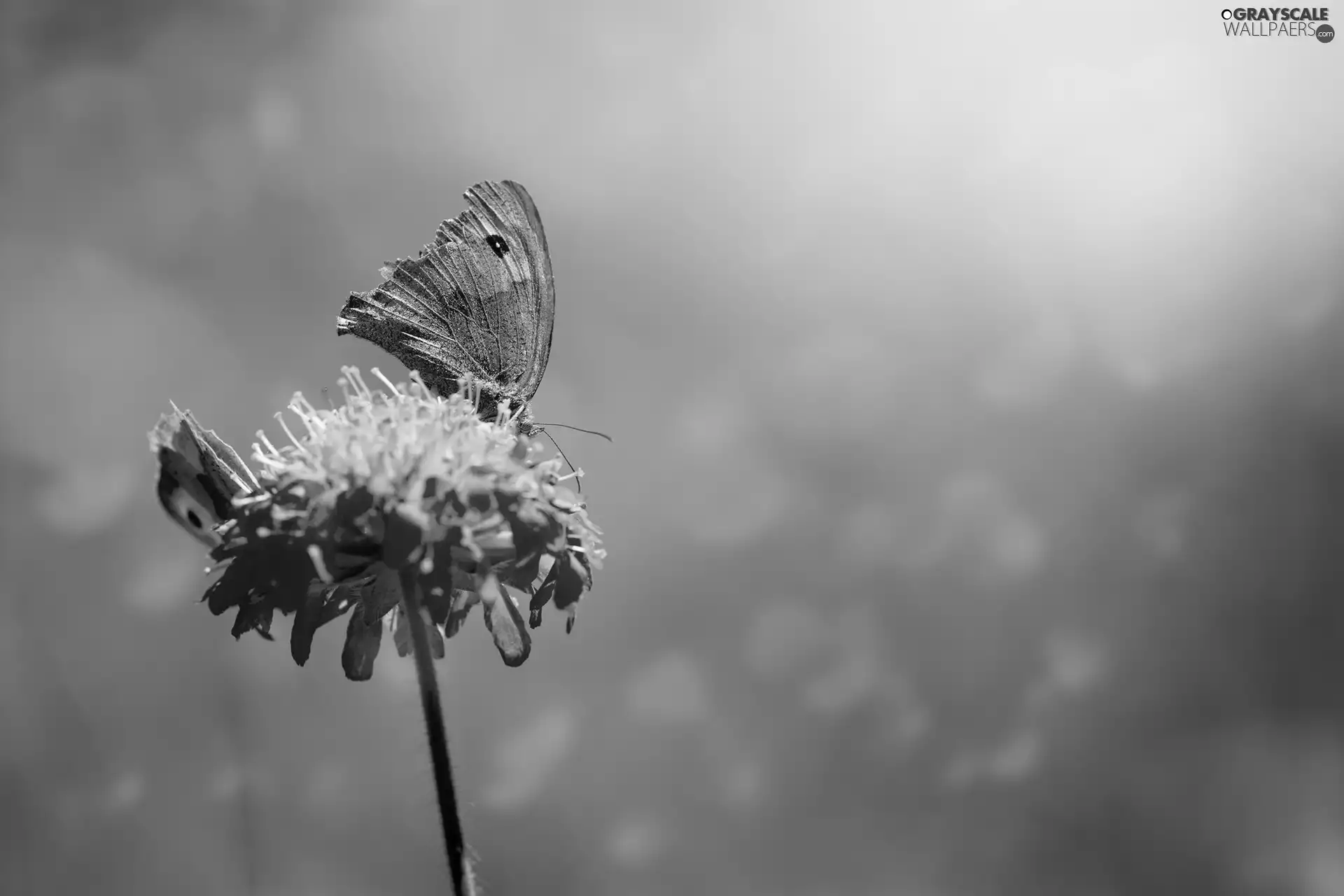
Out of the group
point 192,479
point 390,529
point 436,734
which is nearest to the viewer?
point 436,734

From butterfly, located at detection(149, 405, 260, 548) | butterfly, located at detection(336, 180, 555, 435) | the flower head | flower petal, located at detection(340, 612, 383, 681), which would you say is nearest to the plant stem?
the flower head

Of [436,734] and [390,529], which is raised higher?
[390,529]

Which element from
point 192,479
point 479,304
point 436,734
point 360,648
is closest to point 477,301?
point 479,304

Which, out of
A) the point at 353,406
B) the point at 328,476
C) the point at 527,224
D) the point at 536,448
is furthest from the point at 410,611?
the point at 527,224

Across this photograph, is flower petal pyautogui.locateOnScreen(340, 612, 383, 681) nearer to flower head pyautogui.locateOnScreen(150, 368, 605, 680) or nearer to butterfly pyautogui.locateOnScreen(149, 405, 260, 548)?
flower head pyautogui.locateOnScreen(150, 368, 605, 680)

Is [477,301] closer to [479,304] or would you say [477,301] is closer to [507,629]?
[479,304]
